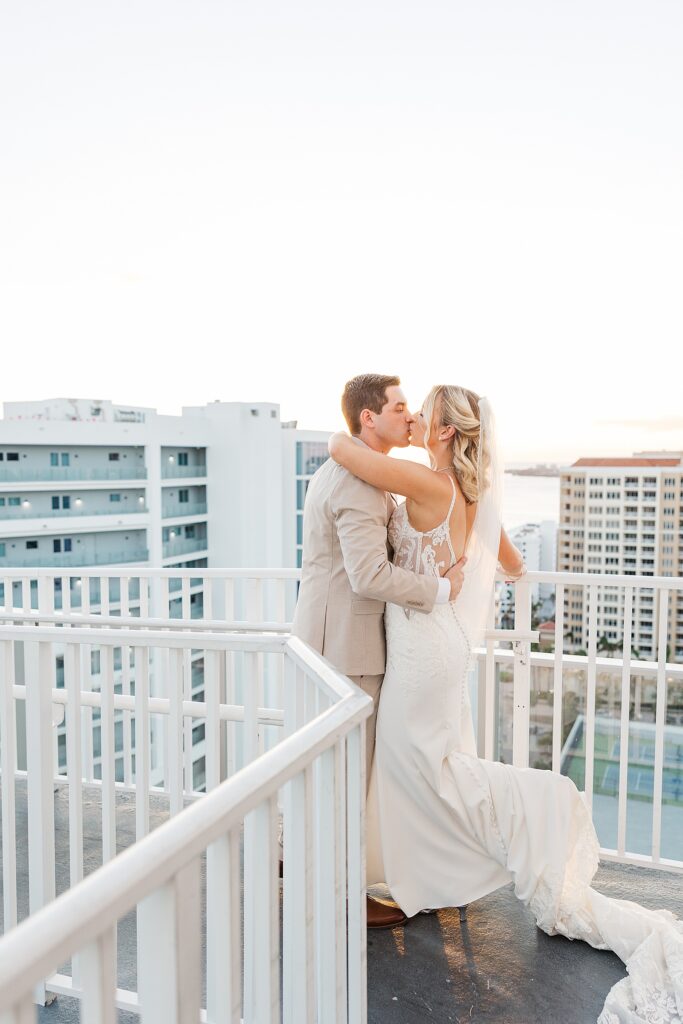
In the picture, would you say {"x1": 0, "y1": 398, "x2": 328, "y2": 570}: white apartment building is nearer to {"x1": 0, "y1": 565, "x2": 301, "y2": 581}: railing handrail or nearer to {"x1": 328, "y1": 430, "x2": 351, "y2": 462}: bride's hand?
{"x1": 0, "y1": 565, "x2": 301, "y2": 581}: railing handrail

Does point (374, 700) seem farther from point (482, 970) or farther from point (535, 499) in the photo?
point (535, 499)

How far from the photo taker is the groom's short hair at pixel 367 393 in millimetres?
2406

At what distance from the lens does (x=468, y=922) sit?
2.44 meters

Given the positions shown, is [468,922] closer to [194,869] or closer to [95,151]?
[194,869]

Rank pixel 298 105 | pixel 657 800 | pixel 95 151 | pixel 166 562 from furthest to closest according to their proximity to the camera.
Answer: pixel 166 562
pixel 95 151
pixel 298 105
pixel 657 800

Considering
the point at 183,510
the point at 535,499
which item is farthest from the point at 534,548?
the point at 183,510

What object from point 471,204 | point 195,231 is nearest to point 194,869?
point 471,204

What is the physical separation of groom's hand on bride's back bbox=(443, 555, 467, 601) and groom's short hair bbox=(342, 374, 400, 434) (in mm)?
505

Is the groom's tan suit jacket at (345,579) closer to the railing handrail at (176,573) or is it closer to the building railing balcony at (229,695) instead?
the building railing balcony at (229,695)

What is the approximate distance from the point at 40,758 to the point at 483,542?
1.41 metres

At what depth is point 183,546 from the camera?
3719 centimetres

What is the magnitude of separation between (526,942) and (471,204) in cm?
1262

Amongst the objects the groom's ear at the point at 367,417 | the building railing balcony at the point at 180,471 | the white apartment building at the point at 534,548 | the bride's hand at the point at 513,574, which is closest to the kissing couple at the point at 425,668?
the groom's ear at the point at 367,417

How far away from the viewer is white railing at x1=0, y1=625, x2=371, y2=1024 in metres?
0.73
